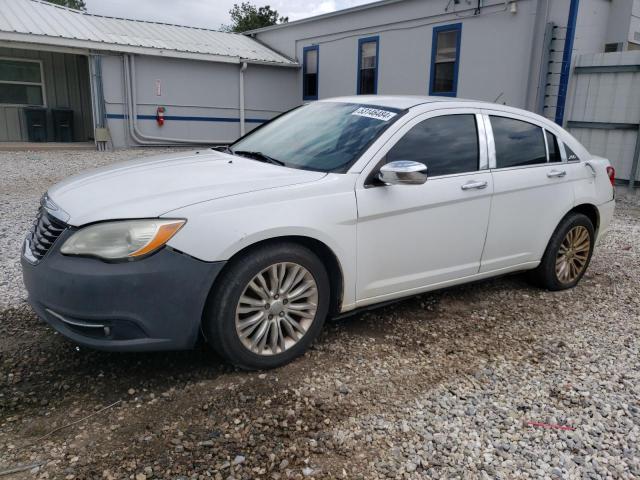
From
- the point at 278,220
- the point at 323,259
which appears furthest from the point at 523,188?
Result: the point at 278,220

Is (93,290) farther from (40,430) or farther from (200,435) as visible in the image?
(200,435)

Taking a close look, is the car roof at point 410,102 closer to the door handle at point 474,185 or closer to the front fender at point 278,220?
the door handle at point 474,185

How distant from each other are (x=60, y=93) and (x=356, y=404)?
17.2 m

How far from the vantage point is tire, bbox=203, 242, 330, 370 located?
295 cm

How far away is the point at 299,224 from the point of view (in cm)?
311

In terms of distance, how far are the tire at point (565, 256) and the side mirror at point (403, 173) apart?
200 centimetres

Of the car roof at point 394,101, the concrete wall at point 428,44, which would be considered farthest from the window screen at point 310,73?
the car roof at point 394,101

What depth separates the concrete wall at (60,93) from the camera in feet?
52.3

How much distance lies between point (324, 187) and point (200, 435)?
1546mm

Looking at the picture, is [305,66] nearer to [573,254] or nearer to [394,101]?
[573,254]

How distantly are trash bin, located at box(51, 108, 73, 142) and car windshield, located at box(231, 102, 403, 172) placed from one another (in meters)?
14.4

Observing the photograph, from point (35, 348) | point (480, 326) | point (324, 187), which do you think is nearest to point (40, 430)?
point (35, 348)

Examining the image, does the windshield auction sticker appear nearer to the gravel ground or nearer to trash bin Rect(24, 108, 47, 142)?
the gravel ground

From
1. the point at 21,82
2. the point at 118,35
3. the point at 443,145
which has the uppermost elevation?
the point at 118,35
